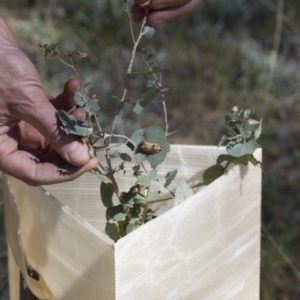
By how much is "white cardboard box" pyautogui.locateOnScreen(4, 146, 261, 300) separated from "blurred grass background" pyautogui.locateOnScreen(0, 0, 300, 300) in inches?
25.8

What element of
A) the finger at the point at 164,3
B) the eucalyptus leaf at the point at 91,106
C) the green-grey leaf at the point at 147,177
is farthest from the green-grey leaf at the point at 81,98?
the finger at the point at 164,3

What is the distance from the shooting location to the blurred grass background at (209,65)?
186cm

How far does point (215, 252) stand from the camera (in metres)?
0.85

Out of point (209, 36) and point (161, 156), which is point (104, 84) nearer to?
point (209, 36)

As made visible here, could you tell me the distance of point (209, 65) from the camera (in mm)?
2277

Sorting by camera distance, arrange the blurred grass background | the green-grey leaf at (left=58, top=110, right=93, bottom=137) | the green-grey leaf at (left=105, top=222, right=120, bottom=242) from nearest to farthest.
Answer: the green-grey leaf at (left=58, top=110, right=93, bottom=137) → the green-grey leaf at (left=105, top=222, right=120, bottom=242) → the blurred grass background

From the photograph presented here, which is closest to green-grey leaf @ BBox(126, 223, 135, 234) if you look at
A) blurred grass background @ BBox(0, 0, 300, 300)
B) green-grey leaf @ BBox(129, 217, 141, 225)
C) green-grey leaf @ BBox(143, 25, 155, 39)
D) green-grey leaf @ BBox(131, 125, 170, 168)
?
green-grey leaf @ BBox(129, 217, 141, 225)

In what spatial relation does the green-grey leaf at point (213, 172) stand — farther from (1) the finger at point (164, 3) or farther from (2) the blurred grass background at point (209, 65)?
(2) the blurred grass background at point (209, 65)

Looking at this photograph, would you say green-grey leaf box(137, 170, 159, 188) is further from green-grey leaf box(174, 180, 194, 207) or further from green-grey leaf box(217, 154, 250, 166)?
green-grey leaf box(217, 154, 250, 166)

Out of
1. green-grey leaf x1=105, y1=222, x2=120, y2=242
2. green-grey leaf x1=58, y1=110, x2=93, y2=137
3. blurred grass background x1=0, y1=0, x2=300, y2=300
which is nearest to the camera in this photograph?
green-grey leaf x1=58, y1=110, x2=93, y2=137

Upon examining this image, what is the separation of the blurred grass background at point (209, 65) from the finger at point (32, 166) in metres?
0.76

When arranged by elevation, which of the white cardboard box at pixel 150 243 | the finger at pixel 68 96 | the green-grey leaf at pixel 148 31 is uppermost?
the green-grey leaf at pixel 148 31

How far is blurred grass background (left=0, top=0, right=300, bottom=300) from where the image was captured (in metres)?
1.86

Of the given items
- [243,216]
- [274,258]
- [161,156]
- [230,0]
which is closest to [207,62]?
[230,0]
